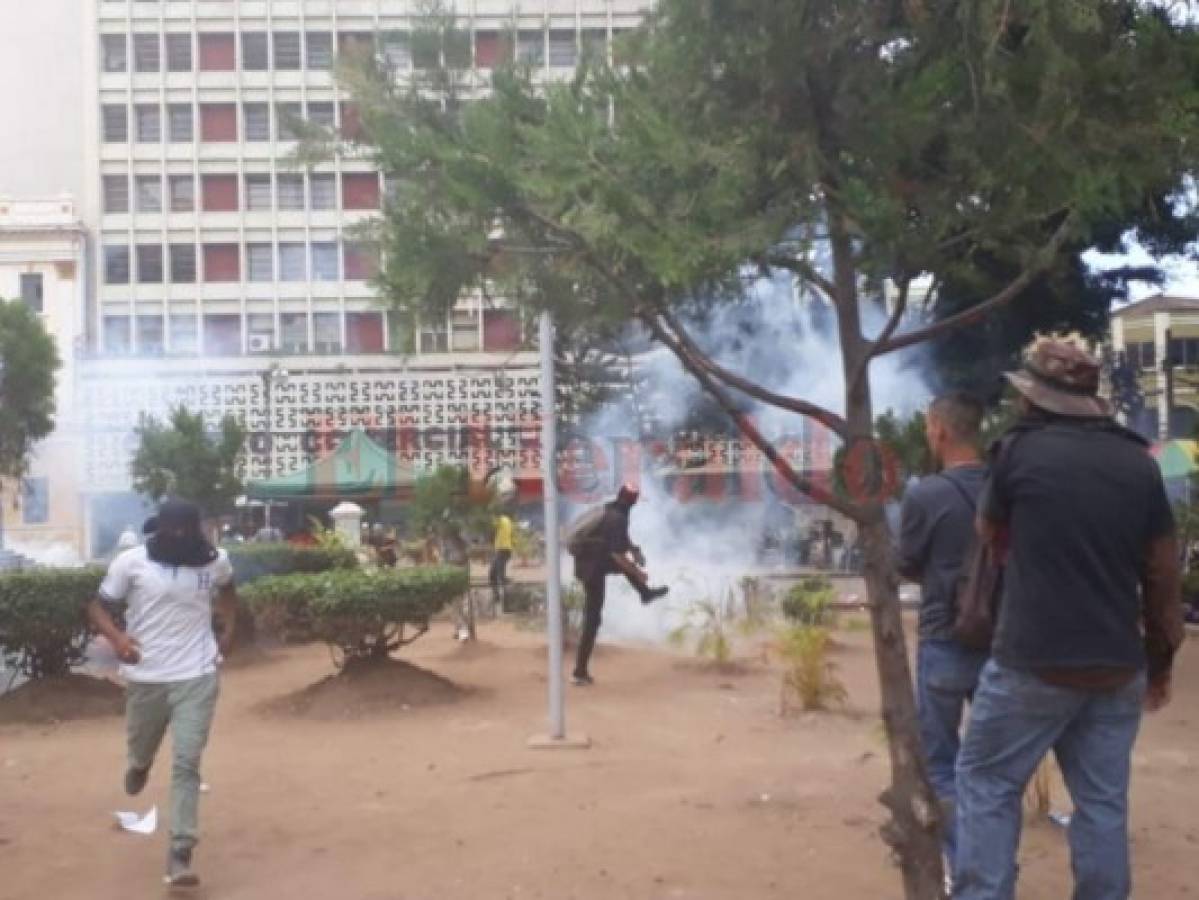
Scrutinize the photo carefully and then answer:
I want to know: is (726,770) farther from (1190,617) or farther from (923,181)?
(1190,617)

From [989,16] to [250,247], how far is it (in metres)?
47.5

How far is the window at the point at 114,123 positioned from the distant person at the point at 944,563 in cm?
4781

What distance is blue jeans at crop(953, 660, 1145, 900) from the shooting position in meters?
3.90

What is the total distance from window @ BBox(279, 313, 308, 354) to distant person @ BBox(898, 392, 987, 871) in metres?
45.1

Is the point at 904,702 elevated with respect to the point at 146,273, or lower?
lower

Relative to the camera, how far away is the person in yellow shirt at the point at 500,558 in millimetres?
18062

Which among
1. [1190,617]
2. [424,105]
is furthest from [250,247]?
[424,105]

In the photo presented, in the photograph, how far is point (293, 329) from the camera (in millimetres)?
49719

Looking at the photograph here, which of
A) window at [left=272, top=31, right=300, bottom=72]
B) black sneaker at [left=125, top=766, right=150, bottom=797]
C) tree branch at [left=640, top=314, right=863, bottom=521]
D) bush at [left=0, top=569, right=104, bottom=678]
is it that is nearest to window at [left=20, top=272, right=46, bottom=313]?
window at [left=272, top=31, right=300, bottom=72]

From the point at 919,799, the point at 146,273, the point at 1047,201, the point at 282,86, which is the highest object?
the point at 282,86

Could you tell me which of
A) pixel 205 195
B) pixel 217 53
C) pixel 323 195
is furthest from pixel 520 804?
pixel 217 53

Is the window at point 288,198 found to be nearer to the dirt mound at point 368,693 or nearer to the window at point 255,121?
the window at point 255,121

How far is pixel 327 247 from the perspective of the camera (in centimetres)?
4950

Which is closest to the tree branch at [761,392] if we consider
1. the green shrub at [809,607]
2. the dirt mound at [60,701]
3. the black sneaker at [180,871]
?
the black sneaker at [180,871]
